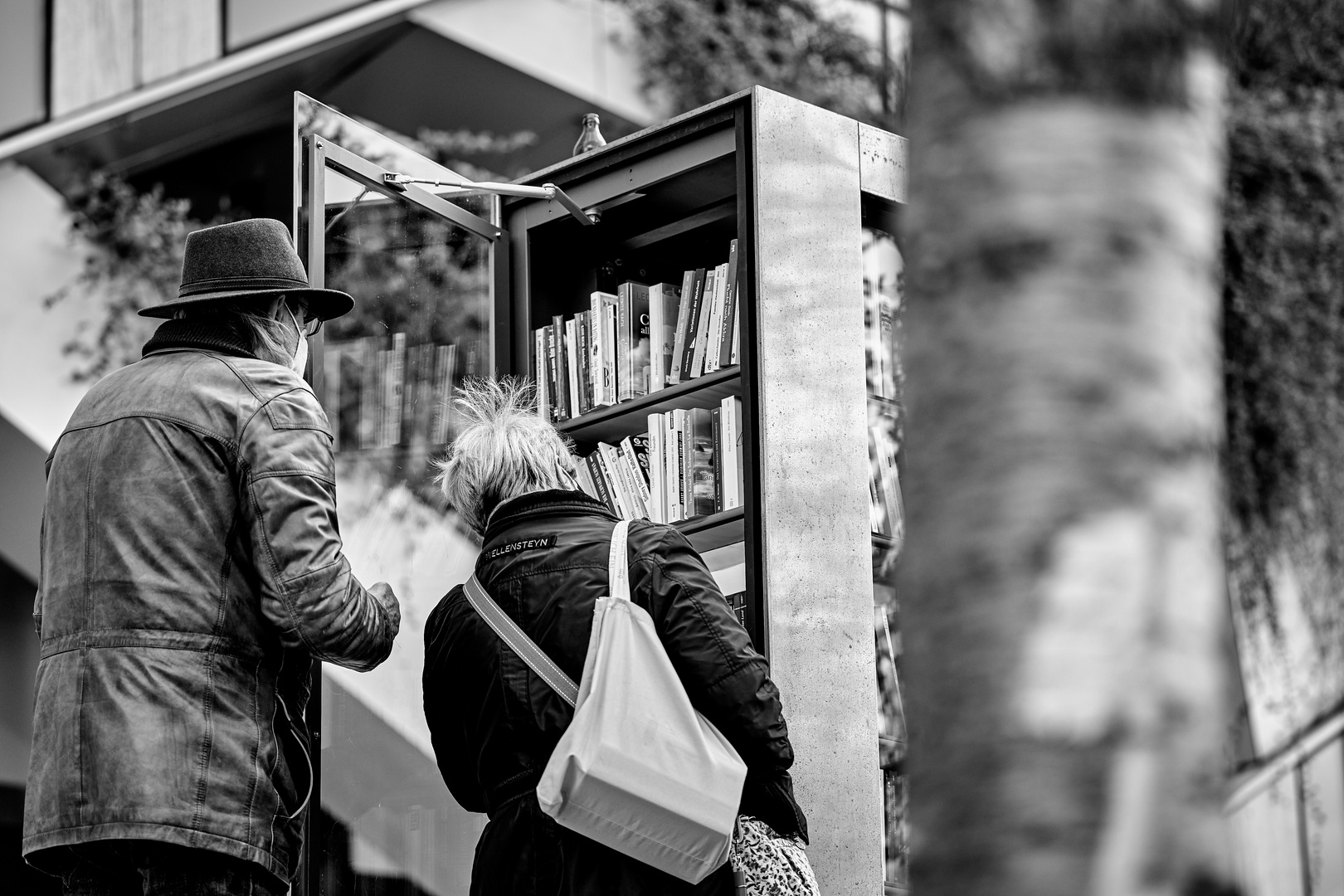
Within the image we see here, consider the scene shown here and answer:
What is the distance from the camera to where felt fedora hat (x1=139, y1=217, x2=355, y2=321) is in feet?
11.1

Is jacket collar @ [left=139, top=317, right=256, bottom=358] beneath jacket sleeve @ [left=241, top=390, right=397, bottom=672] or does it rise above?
above

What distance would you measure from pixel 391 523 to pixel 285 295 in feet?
3.84

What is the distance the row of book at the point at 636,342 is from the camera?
4746 millimetres

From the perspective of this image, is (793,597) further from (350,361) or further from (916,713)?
(916,713)

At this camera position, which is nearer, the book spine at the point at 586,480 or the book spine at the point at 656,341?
the book spine at the point at 656,341

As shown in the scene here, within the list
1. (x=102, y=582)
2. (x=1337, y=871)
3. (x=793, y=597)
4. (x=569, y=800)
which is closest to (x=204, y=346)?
(x=102, y=582)

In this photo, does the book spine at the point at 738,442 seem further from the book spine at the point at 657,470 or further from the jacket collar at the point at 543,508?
the jacket collar at the point at 543,508

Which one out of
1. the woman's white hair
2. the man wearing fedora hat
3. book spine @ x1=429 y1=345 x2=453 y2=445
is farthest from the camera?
book spine @ x1=429 y1=345 x2=453 y2=445

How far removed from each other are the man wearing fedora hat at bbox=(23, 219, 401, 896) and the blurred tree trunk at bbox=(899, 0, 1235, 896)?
1967 millimetres

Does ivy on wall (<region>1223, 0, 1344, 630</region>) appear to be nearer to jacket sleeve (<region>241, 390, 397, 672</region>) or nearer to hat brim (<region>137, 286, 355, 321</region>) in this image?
hat brim (<region>137, 286, 355, 321</region>)

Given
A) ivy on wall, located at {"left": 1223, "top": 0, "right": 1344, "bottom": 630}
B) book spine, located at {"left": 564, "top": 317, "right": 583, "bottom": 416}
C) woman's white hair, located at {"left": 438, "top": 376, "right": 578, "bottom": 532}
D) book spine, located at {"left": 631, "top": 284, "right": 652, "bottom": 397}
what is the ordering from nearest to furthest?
woman's white hair, located at {"left": 438, "top": 376, "right": 578, "bottom": 532}, book spine, located at {"left": 631, "top": 284, "right": 652, "bottom": 397}, book spine, located at {"left": 564, "top": 317, "right": 583, "bottom": 416}, ivy on wall, located at {"left": 1223, "top": 0, "right": 1344, "bottom": 630}

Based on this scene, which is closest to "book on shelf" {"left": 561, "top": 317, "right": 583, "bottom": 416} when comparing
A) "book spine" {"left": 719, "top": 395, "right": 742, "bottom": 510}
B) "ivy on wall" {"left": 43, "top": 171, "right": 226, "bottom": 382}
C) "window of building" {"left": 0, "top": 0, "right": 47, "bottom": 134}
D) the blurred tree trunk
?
"book spine" {"left": 719, "top": 395, "right": 742, "bottom": 510}

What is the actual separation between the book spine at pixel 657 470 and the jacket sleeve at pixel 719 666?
1374 mm

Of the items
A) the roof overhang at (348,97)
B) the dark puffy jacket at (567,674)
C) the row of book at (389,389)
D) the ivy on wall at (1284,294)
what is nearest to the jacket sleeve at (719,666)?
the dark puffy jacket at (567,674)
